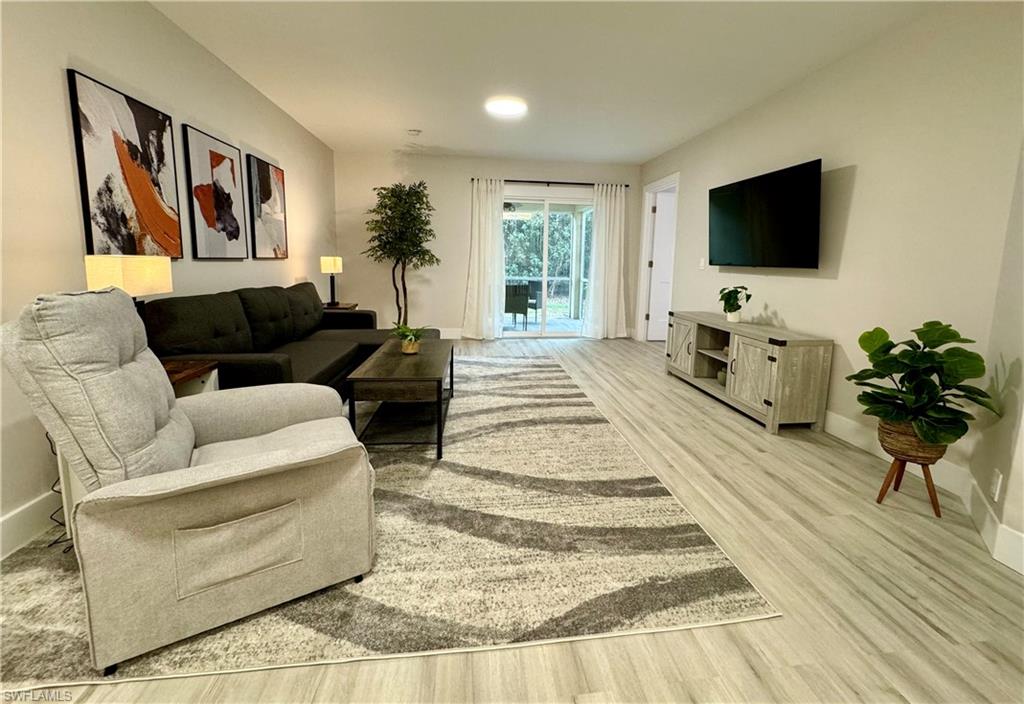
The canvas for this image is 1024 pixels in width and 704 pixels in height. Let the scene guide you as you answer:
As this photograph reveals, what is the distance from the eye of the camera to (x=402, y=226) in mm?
6008

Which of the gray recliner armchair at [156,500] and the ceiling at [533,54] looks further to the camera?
the ceiling at [533,54]

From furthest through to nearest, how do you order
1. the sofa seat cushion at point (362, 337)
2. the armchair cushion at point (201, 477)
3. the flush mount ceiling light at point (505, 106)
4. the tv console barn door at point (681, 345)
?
the tv console barn door at point (681, 345)
the flush mount ceiling light at point (505, 106)
the sofa seat cushion at point (362, 337)
the armchair cushion at point (201, 477)

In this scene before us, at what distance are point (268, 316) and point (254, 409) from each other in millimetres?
1896

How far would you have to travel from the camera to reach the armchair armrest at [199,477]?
49.1 inches

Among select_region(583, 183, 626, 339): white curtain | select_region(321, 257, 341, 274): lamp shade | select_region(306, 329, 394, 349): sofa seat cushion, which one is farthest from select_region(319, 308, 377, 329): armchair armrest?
select_region(583, 183, 626, 339): white curtain

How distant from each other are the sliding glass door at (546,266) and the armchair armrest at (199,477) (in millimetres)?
5778

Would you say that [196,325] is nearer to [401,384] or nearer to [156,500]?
[401,384]

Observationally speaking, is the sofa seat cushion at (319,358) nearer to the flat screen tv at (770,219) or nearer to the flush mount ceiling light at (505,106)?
the flush mount ceiling light at (505,106)

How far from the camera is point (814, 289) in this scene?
11.6 feet

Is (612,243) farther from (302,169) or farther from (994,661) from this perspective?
(994,661)

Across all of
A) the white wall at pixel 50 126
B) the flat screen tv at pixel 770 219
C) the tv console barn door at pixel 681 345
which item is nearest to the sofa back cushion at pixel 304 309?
the white wall at pixel 50 126

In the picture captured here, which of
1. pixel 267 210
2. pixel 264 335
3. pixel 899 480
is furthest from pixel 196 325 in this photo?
pixel 899 480

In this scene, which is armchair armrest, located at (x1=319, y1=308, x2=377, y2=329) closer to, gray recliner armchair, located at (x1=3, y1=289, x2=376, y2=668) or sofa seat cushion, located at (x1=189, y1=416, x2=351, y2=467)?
sofa seat cushion, located at (x1=189, y1=416, x2=351, y2=467)

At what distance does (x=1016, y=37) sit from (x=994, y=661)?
2.71 m
